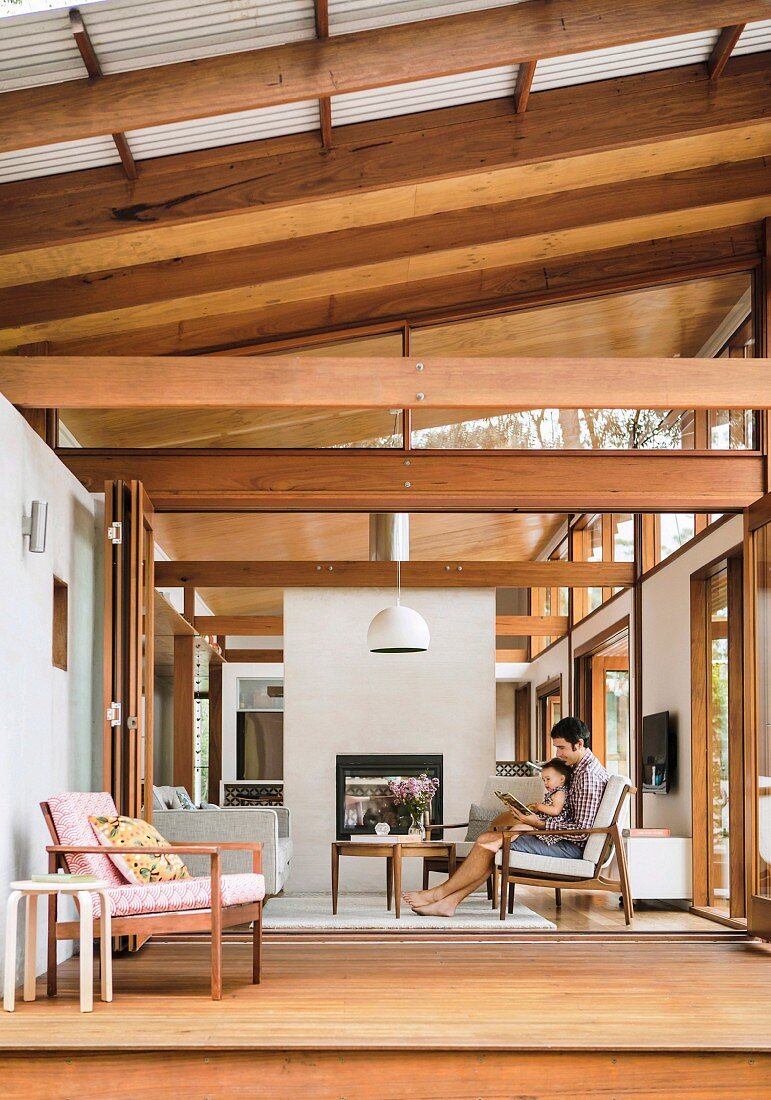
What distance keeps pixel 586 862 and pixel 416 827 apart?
1727 mm

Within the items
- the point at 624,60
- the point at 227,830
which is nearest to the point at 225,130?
the point at 624,60

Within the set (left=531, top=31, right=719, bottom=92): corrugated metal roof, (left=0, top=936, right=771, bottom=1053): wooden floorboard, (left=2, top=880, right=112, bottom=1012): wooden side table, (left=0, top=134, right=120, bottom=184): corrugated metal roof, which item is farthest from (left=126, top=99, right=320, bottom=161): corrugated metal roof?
(left=0, top=936, right=771, bottom=1053): wooden floorboard

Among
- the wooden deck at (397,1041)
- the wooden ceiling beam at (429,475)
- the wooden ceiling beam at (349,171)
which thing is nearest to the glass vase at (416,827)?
the wooden ceiling beam at (429,475)

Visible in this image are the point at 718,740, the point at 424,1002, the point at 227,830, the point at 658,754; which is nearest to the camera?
the point at 424,1002

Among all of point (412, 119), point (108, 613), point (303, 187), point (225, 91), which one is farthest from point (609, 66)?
point (108, 613)

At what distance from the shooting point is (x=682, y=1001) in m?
4.80

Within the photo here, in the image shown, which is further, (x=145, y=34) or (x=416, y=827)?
(x=416, y=827)

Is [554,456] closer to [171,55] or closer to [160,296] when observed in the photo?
[160,296]

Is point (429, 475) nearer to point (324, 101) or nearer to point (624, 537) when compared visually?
point (324, 101)

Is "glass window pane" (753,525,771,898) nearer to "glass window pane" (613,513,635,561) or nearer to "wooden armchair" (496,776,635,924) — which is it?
"wooden armchair" (496,776,635,924)

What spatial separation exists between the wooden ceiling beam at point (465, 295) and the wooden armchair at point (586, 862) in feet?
9.45

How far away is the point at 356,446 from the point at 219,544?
3.50 m

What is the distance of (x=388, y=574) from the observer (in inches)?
415

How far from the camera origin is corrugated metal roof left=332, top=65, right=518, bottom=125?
5336 mm
